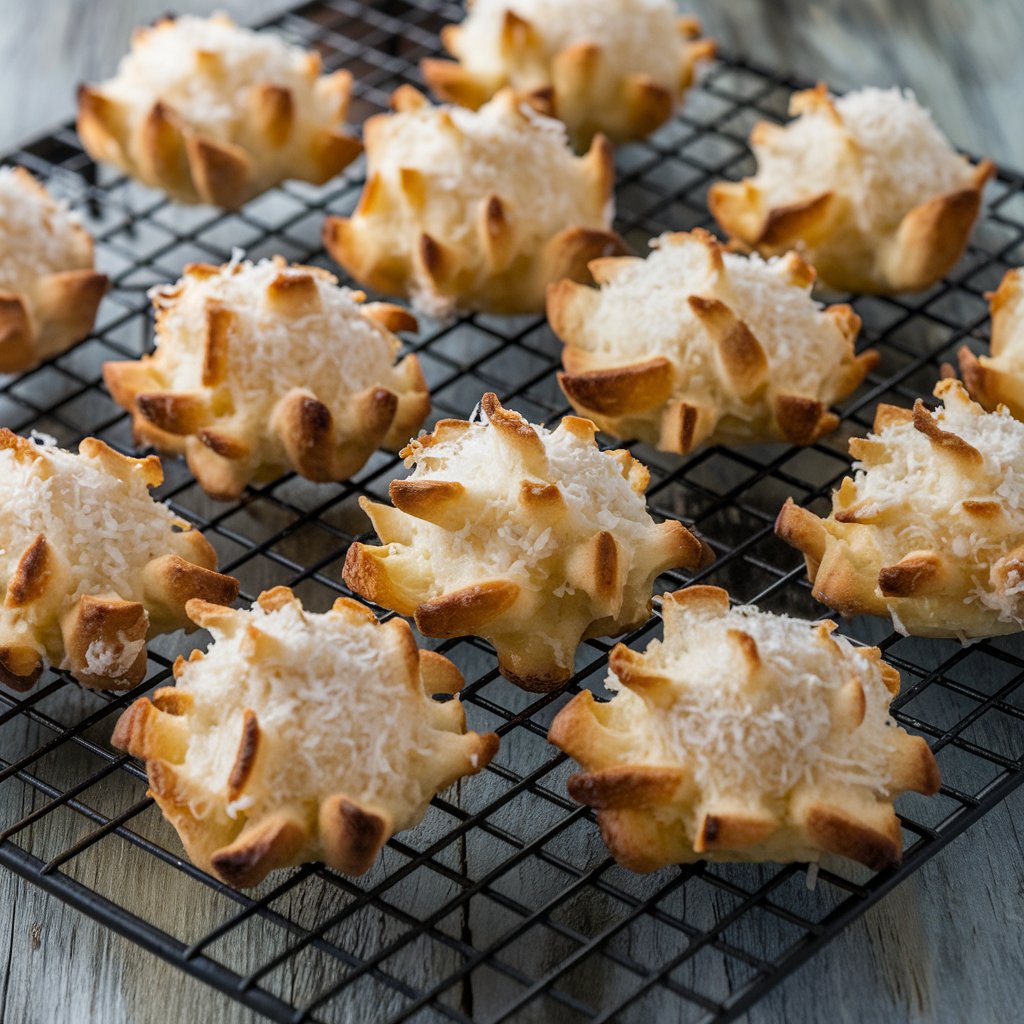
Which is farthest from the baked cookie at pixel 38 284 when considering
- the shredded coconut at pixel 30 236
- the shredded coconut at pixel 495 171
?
the shredded coconut at pixel 495 171

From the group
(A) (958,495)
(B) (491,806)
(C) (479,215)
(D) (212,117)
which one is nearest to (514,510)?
(B) (491,806)

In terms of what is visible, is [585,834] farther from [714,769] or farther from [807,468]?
[807,468]

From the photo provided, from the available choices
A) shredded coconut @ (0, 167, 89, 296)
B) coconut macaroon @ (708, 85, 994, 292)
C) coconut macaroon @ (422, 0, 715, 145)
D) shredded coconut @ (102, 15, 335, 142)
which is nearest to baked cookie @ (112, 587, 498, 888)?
shredded coconut @ (0, 167, 89, 296)

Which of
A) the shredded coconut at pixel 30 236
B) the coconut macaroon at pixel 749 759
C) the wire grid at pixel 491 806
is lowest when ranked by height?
the wire grid at pixel 491 806

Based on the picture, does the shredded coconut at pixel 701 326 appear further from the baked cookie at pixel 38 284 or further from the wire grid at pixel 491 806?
the baked cookie at pixel 38 284

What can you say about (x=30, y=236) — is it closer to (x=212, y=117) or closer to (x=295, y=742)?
(x=212, y=117)

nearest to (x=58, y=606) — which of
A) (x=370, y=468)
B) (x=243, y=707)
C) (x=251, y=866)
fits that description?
(x=243, y=707)
